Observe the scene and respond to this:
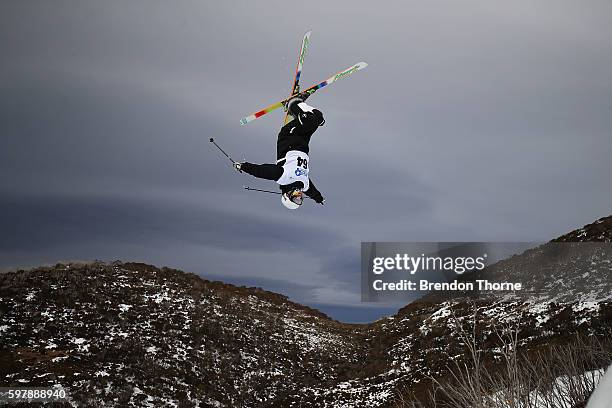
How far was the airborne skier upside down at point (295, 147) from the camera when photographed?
5395 mm

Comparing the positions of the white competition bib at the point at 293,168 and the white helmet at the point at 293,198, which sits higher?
the white competition bib at the point at 293,168

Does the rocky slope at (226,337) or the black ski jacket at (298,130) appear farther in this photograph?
the rocky slope at (226,337)

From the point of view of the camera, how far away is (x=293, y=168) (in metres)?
5.46

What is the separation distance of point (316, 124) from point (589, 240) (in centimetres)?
2647

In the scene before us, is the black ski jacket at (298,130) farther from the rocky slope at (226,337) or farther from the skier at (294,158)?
the rocky slope at (226,337)

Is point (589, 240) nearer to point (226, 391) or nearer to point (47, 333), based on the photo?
point (226, 391)

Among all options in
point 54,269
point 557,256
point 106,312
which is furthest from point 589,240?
point 54,269

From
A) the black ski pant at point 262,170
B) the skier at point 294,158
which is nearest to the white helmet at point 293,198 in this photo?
the skier at point 294,158

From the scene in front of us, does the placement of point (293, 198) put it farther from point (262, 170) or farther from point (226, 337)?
point (226, 337)

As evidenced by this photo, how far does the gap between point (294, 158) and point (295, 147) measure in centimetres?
16

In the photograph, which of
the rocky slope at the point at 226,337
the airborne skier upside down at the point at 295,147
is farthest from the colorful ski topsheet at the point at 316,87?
the rocky slope at the point at 226,337

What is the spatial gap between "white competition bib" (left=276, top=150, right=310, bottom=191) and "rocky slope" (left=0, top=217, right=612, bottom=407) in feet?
28.1

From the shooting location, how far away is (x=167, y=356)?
1792 cm

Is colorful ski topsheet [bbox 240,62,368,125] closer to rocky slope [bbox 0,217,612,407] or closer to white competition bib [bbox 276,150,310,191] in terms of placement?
white competition bib [bbox 276,150,310,191]
